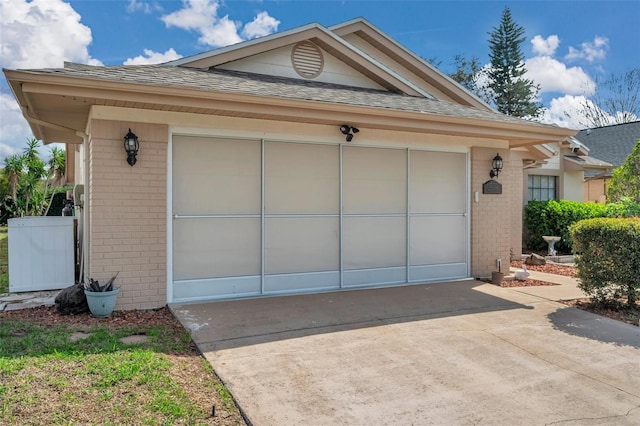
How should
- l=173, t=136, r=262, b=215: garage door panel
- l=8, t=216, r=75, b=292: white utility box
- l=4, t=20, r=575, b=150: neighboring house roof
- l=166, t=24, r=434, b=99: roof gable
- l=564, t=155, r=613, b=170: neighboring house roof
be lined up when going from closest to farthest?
→ l=4, t=20, r=575, b=150: neighboring house roof → l=173, t=136, r=262, b=215: garage door panel → l=8, t=216, r=75, b=292: white utility box → l=166, t=24, r=434, b=99: roof gable → l=564, t=155, r=613, b=170: neighboring house roof

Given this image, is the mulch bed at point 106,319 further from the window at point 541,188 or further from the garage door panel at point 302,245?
the window at point 541,188

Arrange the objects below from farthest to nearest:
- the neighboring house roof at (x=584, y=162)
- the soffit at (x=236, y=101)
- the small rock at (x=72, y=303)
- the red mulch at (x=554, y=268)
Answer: the neighboring house roof at (x=584, y=162) → the red mulch at (x=554, y=268) → the small rock at (x=72, y=303) → the soffit at (x=236, y=101)

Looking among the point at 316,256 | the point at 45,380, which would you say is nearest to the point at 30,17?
the point at 316,256

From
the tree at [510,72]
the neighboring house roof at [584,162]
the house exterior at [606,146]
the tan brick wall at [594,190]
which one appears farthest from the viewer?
the tree at [510,72]

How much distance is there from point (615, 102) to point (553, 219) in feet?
84.8

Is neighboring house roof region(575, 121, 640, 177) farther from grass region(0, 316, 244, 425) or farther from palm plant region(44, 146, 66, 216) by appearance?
palm plant region(44, 146, 66, 216)

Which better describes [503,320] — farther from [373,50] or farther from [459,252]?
[373,50]

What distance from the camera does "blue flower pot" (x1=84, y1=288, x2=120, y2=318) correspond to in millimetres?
5410

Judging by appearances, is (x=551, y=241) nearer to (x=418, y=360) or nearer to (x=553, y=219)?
(x=553, y=219)

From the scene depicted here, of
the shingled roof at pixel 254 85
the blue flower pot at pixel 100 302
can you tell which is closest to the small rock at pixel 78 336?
the blue flower pot at pixel 100 302

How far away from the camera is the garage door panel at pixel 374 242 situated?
24.5 feet

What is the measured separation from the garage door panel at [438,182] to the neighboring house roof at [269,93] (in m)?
0.62

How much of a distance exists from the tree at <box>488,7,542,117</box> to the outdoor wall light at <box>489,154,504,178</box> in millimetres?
25695

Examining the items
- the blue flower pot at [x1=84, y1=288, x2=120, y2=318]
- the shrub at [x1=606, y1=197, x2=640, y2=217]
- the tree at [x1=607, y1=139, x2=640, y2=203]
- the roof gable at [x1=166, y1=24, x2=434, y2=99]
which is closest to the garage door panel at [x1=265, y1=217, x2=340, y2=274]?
the blue flower pot at [x1=84, y1=288, x2=120, y2=318]
